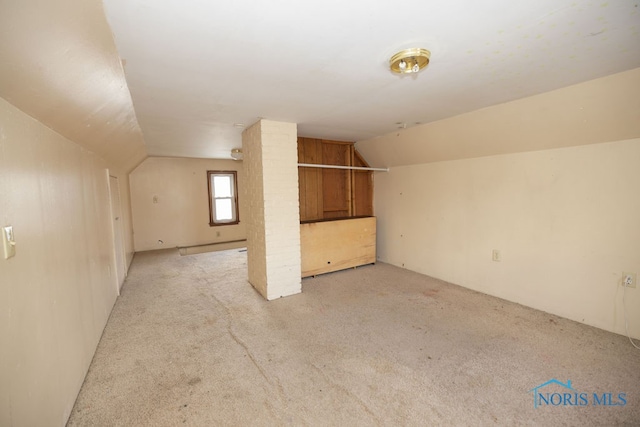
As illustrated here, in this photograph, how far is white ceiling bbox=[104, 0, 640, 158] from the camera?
50.1 inches

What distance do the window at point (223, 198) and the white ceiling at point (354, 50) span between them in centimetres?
388

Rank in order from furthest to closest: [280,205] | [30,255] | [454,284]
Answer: [454,284] → [280,205] → [30,255]

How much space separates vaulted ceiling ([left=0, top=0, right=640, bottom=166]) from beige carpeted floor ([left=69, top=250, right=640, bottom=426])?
184 cm

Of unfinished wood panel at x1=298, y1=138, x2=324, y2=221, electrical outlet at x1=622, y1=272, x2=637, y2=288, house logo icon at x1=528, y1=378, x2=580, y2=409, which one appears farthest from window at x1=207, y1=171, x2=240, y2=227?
electrical outlet at x1=622, y1=272, x2=637, y2=288

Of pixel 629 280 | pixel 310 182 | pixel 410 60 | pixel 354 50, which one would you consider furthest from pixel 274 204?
pixel 629 280

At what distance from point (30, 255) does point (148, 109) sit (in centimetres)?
183

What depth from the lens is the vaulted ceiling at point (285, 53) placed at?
1196 millimetres

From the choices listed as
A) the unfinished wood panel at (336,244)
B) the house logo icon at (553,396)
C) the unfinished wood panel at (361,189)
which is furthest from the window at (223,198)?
the house logo icon at (553,396)

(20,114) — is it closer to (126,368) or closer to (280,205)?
(126,368)

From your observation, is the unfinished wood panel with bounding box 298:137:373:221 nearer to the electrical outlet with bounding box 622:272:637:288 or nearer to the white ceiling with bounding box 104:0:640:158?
the white ceiling with bounding box 104:0:640:158

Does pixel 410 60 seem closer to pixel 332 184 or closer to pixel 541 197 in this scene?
pixel 541 197

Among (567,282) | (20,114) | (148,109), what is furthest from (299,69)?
(567,282)

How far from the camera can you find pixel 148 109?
2635 millimetres

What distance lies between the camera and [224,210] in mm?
6828
